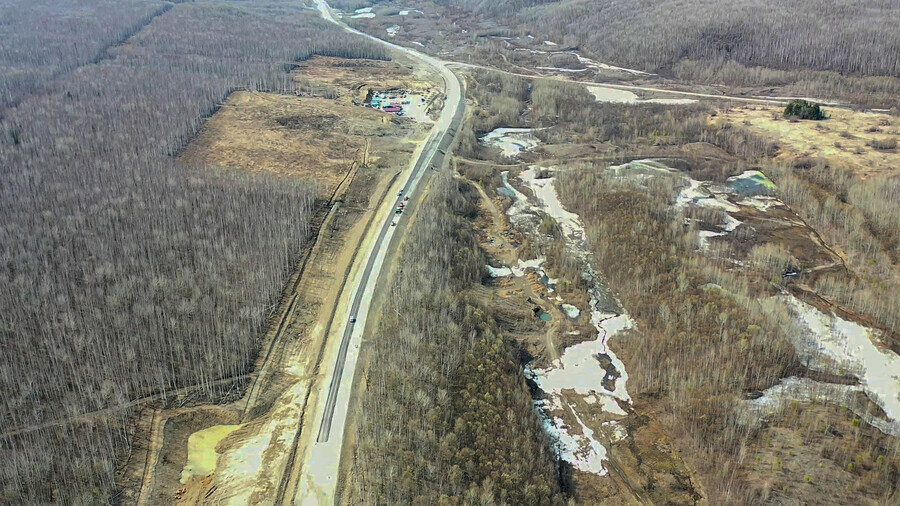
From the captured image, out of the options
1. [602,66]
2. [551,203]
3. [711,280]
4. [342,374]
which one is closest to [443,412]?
[342,374]

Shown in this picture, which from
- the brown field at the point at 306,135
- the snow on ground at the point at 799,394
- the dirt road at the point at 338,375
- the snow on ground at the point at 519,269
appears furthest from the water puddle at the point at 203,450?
the brown field at the point at 306,135

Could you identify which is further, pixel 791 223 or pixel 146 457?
pixel 791 223

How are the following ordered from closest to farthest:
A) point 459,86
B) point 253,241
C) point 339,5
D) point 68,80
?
point 253,241 < point 68,80 < point 459,86 < point 339,5

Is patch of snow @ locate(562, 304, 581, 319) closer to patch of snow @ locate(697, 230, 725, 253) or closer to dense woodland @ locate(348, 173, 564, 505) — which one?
dense woodland @ locate(348, 173, 564, 505)

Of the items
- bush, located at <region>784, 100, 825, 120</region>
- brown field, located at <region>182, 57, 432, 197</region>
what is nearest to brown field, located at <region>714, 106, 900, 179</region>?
bush, located at <region>784, 100, 825, 120</region>

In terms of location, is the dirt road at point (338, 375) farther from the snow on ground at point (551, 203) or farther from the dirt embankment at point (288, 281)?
the snow on ground at point (551, 203)

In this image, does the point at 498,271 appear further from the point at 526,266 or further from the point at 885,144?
the point at 885,144

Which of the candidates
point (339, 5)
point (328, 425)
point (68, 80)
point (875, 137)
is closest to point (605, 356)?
point (328, 425)

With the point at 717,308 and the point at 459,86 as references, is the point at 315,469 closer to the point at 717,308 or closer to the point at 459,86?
the point at 717,308
